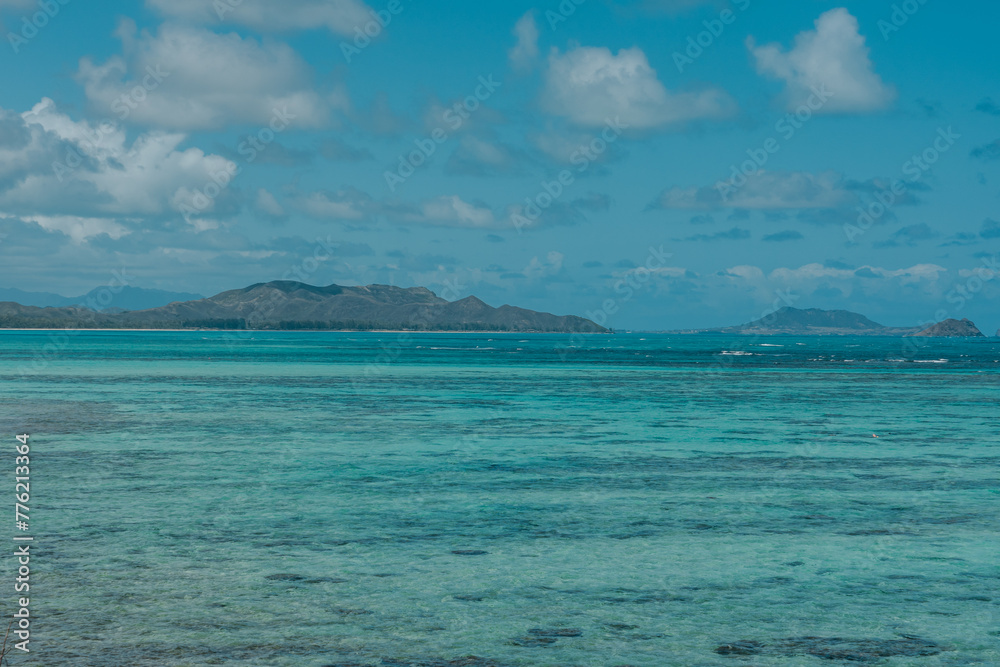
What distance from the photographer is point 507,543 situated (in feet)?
55.7

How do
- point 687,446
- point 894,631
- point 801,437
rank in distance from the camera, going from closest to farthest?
point 894,631 < point 687,446 < point 801,437

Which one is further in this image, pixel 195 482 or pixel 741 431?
pixel 741 431

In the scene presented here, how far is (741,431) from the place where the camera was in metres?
37.0

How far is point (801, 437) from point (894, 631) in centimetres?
2353

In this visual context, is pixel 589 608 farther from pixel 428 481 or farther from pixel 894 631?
pixel 428 481

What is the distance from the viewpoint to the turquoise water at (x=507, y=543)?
464 inches

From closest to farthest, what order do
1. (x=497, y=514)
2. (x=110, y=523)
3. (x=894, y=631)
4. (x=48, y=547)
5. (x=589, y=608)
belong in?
(x=894, y=631)
(x=589, y=608)
(x=48, y=547)
(x=110, y=523)
(x=497, y=514)

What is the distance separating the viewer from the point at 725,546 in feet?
55.4

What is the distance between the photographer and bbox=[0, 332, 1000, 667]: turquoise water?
1179 cm

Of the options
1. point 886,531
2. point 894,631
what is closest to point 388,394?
point 886,531

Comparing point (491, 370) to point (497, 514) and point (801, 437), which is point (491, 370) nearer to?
point (801, 437)

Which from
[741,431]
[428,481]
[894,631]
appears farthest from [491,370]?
[894,631]

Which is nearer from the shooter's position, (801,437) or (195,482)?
(195,482)

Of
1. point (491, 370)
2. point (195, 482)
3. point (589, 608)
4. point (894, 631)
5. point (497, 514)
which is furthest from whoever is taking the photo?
point (491, 370)
